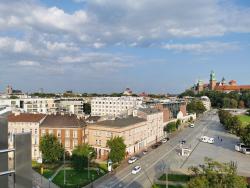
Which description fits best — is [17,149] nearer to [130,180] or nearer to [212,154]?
[130,180]

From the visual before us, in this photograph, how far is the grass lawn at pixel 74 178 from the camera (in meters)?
48.8

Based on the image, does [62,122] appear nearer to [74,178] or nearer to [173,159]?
[74,178]

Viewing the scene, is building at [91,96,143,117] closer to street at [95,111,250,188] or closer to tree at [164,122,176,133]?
tree at [164,122,176,133]

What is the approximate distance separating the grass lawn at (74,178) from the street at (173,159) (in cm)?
258

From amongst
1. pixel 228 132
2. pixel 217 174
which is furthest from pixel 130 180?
pixel 228 132

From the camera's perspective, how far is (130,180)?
51.6 metres

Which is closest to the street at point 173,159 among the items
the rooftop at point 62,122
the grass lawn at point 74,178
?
the grass lawn at point 74,178

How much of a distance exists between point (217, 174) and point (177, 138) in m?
65.5

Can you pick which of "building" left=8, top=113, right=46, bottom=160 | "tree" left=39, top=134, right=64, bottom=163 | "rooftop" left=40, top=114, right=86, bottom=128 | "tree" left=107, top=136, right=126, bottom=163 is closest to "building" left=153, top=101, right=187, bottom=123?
"rooftop" left=40, top=114, right=86, bottom=128

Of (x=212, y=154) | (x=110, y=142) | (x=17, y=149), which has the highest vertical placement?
(x=17, y=149)

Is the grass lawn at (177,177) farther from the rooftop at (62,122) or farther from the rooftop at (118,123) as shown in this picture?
the rooftop at (62,122)

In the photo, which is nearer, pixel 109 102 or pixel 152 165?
pixel 152 165

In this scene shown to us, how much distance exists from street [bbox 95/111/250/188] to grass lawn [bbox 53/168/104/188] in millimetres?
2582

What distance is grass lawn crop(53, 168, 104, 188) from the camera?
4883cm
